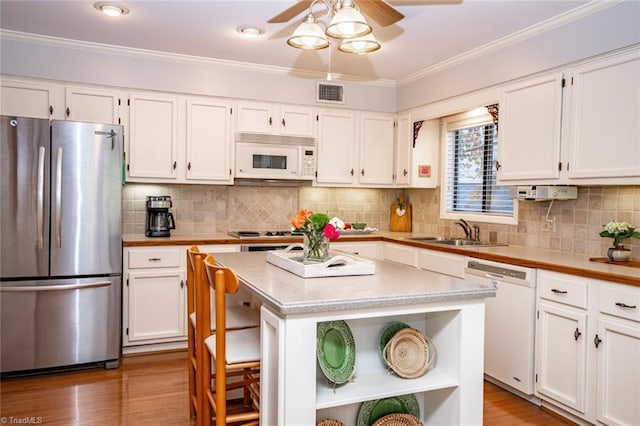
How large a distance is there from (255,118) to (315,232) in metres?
2.48

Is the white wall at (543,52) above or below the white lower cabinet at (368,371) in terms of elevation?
above

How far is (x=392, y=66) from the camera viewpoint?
175 inches

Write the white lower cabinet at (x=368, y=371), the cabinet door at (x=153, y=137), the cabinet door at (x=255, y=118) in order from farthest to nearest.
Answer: the cabinet door at (x=255, y=118)
the cabinet door at (x=153, y=137)
the white lower cabinet at (x=368, y=371)

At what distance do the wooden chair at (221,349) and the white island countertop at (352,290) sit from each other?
0.15 metres

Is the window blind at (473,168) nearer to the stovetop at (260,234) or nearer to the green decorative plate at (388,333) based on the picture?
the stovetop at (260,234)

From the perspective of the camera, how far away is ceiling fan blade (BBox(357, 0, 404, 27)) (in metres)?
2.26

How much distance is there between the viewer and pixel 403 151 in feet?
16.2

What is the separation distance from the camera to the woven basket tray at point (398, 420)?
2.05 meters

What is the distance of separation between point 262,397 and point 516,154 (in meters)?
2.60

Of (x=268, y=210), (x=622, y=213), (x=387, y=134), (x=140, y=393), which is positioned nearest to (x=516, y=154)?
(x=622, y=213)

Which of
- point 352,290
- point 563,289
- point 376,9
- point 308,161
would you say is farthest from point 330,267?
point 308,161

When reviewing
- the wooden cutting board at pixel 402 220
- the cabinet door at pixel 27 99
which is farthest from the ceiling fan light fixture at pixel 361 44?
the wooden cutting board at pixel 402 220

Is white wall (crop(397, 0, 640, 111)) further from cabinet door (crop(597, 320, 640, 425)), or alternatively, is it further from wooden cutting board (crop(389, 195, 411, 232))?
cabinet door (crop(597, 320, 640, 425))

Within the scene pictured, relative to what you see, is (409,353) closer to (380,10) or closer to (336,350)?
(336,350)
